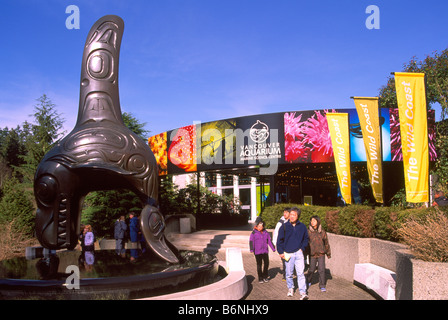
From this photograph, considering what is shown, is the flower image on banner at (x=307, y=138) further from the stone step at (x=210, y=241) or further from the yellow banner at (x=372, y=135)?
the yellow banner at (x=372, y=135)

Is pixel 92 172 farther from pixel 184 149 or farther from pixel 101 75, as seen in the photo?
pixel 184 149

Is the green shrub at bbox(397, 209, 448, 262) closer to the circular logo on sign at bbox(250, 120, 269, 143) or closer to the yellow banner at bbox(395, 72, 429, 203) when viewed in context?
the yellow banner at bbox(395, 72, 429, 203)

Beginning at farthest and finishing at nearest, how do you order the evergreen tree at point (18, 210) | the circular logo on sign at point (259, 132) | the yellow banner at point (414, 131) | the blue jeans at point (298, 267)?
the circular logo on sign at point (259, 132), the evergreen tree at point (18, 210), the yellow banner at point (414, 131), the blue jeans at point (298, 267)

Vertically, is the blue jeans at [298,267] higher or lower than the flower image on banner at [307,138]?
lower

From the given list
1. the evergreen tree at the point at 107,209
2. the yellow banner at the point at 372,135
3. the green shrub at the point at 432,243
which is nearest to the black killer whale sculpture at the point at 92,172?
the green shrub at the point at 432,243

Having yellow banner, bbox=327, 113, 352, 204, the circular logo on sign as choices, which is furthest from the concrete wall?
the circular logo on sign

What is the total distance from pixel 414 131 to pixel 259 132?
1130 centimetres

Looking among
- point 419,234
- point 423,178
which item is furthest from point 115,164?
point 423,178

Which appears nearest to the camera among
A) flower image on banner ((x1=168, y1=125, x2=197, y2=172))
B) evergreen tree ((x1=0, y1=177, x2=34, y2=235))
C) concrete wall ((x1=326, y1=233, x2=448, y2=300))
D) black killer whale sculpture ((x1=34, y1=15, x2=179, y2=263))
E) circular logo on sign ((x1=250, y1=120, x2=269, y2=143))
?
concrete wall ((x1=326, y1=233, x2=448, y2=300))

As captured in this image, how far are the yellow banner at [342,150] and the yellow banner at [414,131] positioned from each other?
3928 mm

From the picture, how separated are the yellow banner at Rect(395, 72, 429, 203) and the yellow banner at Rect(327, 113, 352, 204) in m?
3.93

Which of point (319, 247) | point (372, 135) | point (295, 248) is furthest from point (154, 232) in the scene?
point (372, 135)

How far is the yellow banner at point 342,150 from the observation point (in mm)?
13836

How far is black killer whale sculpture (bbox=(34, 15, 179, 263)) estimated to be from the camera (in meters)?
8.17
